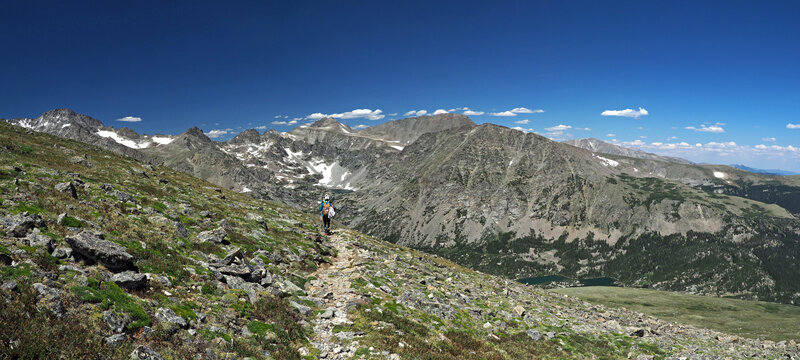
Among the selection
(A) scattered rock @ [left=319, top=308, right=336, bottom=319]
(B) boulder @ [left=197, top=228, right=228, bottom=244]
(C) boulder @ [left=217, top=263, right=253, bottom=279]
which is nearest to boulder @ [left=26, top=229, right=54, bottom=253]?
(C) boulder @ [left=217, top=263, right=253, bottom=279]

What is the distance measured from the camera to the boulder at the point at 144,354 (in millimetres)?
11648

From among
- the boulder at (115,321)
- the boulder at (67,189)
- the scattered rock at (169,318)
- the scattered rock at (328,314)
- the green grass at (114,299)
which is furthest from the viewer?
the boulder at (67,189)

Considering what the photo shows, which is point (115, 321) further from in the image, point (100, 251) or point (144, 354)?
point (100, 251)

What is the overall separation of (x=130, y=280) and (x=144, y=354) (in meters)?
5.10

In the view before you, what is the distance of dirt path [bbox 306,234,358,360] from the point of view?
17.8 metres

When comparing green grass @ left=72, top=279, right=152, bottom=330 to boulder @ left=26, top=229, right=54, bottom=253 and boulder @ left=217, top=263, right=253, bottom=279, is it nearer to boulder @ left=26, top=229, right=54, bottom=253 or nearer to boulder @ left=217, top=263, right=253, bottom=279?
boulder @ left=26, top=229, right=54, bottom=253

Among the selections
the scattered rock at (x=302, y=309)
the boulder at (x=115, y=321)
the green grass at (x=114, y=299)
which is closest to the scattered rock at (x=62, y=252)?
the green grass at (x=114, y=299)

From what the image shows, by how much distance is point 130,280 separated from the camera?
15.5m

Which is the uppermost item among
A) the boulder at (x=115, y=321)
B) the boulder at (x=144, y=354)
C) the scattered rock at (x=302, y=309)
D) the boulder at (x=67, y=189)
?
the boulder at (x=67, y=189)

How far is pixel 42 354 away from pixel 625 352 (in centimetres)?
4036

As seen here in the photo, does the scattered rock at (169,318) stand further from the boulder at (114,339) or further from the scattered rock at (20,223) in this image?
the scattered rock at (20,223)

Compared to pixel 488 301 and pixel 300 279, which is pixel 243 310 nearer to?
pixel 300 279

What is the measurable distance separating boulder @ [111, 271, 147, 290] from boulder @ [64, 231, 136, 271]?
116 cm

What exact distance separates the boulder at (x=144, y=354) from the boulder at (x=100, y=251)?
6648 mm
